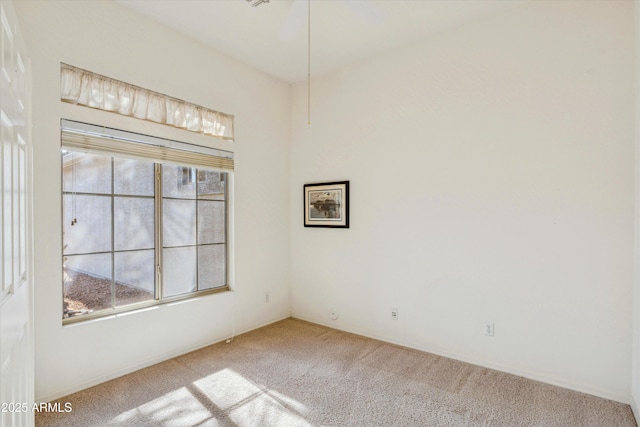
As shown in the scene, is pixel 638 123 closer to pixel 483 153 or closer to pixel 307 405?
pixel 483 153

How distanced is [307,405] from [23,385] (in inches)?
64.3

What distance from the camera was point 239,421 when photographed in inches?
85.0

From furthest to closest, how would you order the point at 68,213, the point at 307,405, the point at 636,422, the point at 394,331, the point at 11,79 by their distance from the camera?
1. the point at 394,331
2. the point at 68,213
3. the point at 307,405
4. the point at 636,422
5. the point at 11,79

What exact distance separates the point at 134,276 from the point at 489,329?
322 centimetres

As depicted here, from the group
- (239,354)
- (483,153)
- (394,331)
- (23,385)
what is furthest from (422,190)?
(23,385)

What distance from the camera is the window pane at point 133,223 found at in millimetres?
2836

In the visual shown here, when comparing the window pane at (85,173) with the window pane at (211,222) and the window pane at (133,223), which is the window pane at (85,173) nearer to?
the window pane at (133,223)

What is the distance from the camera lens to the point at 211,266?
11.6 feet

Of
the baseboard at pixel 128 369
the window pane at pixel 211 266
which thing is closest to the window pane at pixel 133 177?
the window pane at pixel 211 266

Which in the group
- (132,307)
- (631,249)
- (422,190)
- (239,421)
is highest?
(422,190)

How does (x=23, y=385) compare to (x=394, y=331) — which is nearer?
(x=23, y=385)

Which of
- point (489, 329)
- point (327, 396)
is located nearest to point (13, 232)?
point (327, 396)

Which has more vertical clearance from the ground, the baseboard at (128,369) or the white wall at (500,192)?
the white wall at (500,192)

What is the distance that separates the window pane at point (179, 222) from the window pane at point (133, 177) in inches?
8.7
